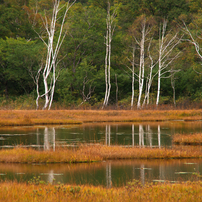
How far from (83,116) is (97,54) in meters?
19.3

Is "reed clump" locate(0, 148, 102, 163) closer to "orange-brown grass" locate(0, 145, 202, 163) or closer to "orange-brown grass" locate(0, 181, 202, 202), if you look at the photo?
"orange-brown grass" locate(0, 145, 202, 163)

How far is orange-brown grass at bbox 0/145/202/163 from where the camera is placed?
1452 cm

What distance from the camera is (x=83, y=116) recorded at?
39.2 meters

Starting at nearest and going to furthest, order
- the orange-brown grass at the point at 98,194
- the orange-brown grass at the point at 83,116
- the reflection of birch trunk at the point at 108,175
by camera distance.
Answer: the orange-brown grass at the point at 98,194
the reflection of birch trunk at the point at 108,175
the orange-brown grass at the point at 83,116

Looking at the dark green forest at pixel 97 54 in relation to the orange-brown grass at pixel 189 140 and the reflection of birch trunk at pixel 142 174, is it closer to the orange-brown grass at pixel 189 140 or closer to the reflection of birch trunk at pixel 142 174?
the orange-brown grass at pixel 189 140

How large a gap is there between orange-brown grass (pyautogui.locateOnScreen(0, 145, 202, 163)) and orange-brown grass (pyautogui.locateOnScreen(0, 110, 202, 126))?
18168mm

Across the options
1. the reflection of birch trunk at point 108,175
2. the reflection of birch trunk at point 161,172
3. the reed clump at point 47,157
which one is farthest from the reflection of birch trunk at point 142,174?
the reed clump at point 47,157

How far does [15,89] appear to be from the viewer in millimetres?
55281

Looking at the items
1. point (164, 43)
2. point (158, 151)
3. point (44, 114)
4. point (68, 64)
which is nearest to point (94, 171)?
point (158, 151)

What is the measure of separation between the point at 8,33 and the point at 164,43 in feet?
78.1

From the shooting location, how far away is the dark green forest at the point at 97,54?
4997cm

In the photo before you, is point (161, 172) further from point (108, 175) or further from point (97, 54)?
point (97, 54)

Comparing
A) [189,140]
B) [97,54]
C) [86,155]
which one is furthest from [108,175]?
[97,54]

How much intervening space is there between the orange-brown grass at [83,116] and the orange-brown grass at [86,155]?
18.2m
